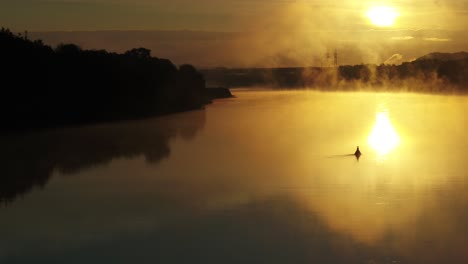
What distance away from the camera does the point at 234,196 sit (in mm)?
9477

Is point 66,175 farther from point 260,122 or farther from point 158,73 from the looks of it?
point 158,73

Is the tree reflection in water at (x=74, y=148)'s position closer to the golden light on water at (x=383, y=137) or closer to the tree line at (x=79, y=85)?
the tree line at (x=79, y=85)

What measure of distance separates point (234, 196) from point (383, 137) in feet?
30.4

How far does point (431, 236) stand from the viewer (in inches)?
284

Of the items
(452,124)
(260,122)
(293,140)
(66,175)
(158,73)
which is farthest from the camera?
(158,73)

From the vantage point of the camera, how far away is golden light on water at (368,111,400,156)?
1549cm

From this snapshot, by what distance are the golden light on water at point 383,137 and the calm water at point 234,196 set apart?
0.18 feet

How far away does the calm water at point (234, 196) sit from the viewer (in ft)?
22.2

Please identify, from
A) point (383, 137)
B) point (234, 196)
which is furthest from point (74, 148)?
point (383, 137)

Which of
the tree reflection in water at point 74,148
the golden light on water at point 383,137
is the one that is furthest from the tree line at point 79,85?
the golden light on water at point 383,137

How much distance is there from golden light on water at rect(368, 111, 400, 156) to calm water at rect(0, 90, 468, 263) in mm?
53

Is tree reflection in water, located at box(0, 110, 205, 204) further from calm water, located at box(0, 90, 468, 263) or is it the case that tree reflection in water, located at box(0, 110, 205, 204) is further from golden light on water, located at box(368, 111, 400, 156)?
golden light on water, located at box(368, 111, 400, 156)

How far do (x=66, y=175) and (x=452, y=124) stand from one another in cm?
1385

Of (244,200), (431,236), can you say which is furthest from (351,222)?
(244,200)
